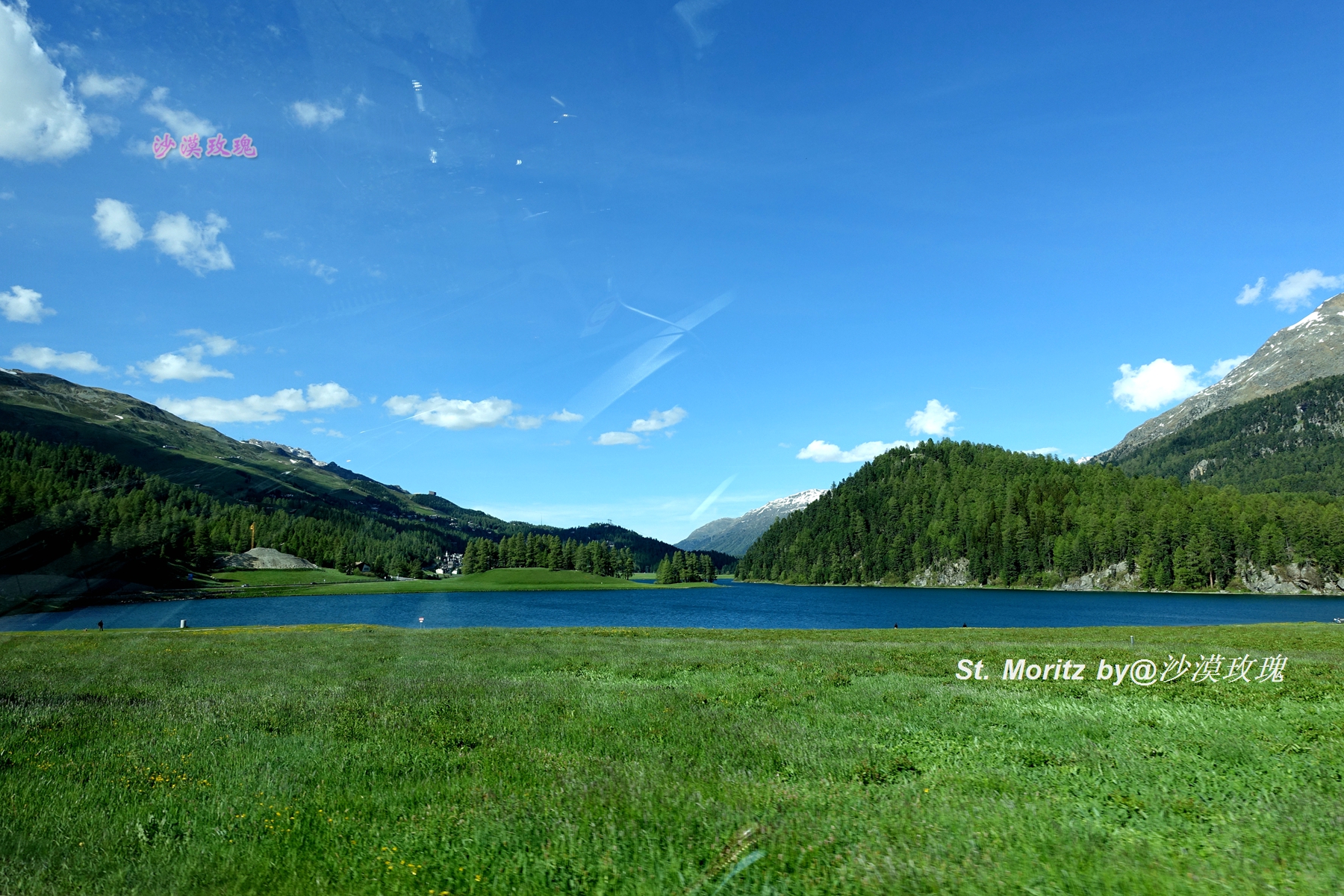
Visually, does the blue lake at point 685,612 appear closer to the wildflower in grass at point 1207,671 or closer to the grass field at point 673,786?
the wildflower in grass at point 1207,671

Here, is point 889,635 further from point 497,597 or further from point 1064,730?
point 497,597

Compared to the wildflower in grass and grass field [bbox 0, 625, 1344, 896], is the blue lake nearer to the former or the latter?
the wildflower in grass

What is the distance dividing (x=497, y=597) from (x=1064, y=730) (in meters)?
171

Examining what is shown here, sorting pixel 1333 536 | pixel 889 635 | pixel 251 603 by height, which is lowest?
pixel 251 603

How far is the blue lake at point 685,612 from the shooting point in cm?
9538

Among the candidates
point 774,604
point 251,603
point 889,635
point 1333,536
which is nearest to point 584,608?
point 774,604

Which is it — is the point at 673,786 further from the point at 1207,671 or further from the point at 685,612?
the point at 685,612

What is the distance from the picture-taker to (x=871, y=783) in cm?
1204

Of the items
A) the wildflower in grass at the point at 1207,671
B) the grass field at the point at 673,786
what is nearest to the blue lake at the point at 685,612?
the wildflower in grass at the point at 1207,671

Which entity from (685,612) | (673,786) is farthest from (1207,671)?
(685,612)

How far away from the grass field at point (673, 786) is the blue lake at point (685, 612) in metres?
65.0

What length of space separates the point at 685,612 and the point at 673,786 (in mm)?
110828

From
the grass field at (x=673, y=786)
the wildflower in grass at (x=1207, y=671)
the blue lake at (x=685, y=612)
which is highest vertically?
the wildflower in grass at (x=1207, y=671)

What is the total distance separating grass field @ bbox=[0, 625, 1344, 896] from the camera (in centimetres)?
846
